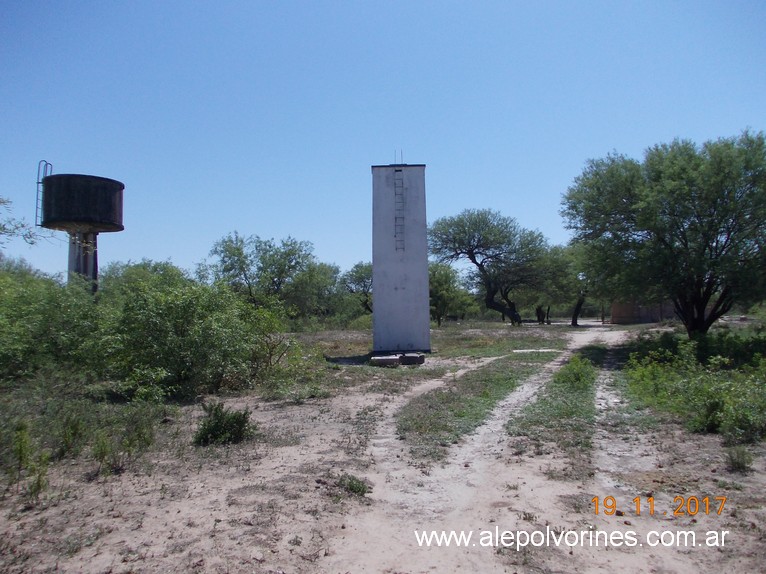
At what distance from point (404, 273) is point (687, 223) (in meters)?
10.7

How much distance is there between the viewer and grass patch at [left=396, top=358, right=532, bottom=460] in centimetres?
741

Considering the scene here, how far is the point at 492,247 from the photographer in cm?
4534

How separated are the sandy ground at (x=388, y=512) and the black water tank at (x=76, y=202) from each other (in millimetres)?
14155

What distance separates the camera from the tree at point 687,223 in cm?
1823

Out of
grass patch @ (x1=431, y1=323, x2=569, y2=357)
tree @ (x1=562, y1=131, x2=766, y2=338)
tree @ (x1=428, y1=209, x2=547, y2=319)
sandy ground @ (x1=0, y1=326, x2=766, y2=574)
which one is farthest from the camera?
tree @ (x1=428, y1=209, x2=547, y2=319)

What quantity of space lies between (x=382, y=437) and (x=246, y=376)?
228 inches

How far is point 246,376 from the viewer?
41.2 feet

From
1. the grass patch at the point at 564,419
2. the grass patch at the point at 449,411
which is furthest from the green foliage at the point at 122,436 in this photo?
the grass patch at the point at 564,419

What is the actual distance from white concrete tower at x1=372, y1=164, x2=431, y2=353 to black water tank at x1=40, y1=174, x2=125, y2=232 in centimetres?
1060

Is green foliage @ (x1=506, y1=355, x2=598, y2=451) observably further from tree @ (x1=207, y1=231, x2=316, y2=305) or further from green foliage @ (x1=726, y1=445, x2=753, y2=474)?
tree @ (x1=207, y1=231, x2=316, y2=305)

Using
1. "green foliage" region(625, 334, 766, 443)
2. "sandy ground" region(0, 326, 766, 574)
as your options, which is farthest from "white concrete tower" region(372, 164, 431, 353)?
"sandy ground" region(0, 326, 766, 574)

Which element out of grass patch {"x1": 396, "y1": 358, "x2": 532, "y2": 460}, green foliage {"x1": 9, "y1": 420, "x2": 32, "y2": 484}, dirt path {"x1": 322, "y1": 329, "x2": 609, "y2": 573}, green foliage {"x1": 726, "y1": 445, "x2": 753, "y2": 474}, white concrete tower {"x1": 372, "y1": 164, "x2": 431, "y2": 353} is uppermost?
white concrete tower {"x1": 372, "y1": 164, "x2": 431, "y2": 353}

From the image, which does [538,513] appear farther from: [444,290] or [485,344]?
[444,290]

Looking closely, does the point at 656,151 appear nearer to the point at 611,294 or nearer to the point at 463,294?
the point at 611,294
